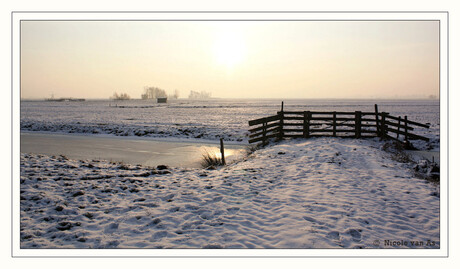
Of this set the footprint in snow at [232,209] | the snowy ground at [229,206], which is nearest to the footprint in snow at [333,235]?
the snowy ground at [229,206]

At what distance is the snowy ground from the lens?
5012 mm

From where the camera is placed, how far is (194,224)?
221 inches

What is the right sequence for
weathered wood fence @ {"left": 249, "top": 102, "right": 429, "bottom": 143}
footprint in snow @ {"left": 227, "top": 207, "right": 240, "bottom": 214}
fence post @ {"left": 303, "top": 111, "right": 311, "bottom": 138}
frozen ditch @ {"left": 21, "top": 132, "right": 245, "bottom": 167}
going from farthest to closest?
fence post @ {"left": 303, "top": 111, "right": 311, "bottom": 138}
weathered wood fence @ {"left": 249, "top": 102, "right": 429, "bottom": 143}
frozen ditch @ {"left": 21, "top": 132, "right": 245, "bottom": 167}
footprint in snow @ {"left": 227, "top": 207, "right": 240, "bottom": 214}

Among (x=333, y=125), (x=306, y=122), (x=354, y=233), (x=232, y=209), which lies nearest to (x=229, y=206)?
(x=232, y=209)

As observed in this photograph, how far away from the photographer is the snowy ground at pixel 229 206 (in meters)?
5.01

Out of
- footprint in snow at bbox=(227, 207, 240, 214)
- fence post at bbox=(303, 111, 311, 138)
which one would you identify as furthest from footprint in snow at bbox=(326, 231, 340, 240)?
fence post at bbox=(303, 111, 311, 138)

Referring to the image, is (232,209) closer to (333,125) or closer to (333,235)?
(333,235)

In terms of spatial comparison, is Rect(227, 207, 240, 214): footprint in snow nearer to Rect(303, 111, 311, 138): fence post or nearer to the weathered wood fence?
the weathered wood fence

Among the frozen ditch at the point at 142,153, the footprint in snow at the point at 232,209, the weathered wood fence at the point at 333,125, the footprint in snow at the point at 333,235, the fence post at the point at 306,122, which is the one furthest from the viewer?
the fence post at the point at 306,122

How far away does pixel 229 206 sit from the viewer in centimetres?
658

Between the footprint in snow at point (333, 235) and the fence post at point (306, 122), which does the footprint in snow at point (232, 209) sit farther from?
the fence post at point (306, 122)
